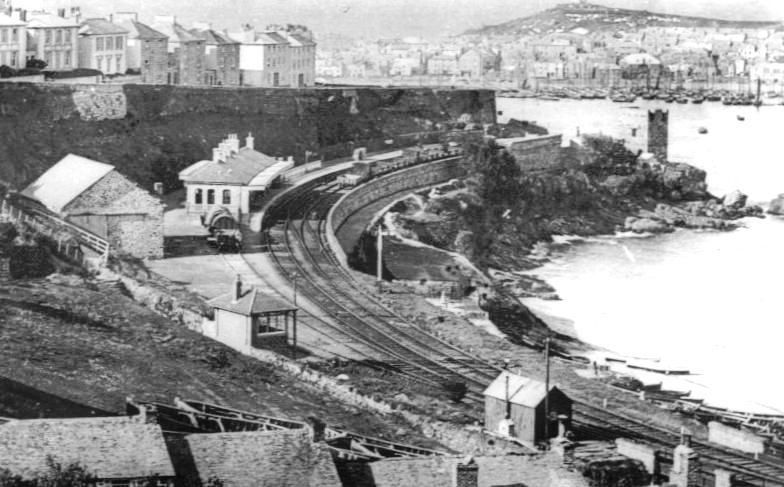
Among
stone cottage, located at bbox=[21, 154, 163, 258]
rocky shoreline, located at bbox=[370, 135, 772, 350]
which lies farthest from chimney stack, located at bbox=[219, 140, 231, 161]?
rocky shoreline, located at bbox=[370, 135, 772, 350]

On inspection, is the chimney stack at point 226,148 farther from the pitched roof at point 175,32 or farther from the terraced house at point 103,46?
the terraced house at point 103,46

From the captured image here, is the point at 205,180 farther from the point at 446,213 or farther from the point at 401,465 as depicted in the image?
the point at 401,465

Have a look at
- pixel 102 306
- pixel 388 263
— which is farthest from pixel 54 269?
pixel 388 263

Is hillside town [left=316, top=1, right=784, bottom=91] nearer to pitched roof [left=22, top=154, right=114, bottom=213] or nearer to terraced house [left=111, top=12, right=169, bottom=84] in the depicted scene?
terraced house [left=111, top=12, right=169, bottom=84]

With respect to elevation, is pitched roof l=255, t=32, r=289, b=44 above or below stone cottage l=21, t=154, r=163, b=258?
above

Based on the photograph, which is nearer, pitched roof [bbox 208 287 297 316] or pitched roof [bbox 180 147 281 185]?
pitched roof [bbox 208 287 297 316]

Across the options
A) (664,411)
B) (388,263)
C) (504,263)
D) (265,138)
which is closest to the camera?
(664,411)

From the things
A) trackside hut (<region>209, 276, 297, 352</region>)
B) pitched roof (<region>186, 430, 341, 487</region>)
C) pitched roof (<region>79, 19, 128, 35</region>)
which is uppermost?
pitched roof (<region>79, 19, 128, 35</region>)
